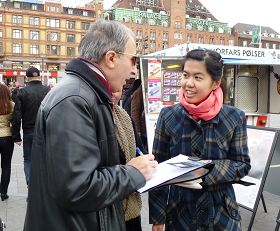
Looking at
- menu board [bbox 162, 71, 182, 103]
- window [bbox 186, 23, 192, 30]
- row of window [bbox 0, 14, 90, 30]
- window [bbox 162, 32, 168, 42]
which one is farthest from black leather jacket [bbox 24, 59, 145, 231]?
window [bbox 186, 23, 192, 30]

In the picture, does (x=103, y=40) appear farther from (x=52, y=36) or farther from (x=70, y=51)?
(x=70, y=51)

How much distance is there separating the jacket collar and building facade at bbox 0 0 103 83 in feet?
228

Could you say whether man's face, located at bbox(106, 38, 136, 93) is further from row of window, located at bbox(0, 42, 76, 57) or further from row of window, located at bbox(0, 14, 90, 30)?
row of window, located at bbox(0, 42, 76, 57)

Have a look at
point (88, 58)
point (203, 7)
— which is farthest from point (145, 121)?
point (203, 7)

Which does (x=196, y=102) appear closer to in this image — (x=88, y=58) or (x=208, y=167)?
(x=208, y=167)

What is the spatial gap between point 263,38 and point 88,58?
109 meters

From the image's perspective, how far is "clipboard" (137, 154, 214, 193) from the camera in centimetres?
174

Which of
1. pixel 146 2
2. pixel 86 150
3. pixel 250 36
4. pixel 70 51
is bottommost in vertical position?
pixel 86 150

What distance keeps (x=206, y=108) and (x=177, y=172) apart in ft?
1.81

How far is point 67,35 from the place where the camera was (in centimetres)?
7594

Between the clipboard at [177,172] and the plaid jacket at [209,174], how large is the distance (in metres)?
0.22

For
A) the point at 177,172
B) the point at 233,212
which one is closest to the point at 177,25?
the point at 233,212

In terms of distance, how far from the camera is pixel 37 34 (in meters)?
73.8

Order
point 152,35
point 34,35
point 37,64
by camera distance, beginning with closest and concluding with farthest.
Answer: point 37,64
point 34,35
point 152,35
